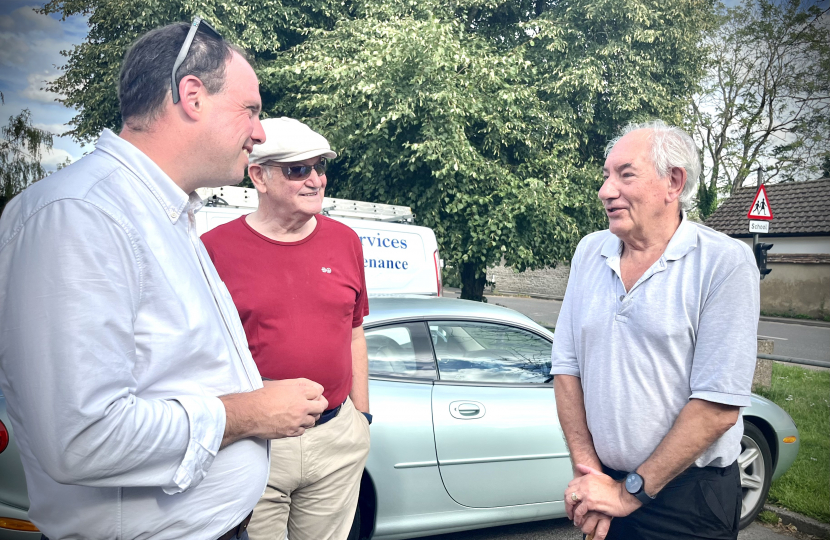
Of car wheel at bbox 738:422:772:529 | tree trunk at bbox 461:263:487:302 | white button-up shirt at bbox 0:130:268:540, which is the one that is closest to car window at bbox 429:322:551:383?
car wheel at bbox 738:422:772:529

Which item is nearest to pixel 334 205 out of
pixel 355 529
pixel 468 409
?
pixel 468 409

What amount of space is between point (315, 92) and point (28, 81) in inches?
225

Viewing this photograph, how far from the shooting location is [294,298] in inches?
86.0

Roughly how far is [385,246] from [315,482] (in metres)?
3.79

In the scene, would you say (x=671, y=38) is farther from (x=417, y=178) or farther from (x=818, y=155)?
(x=818, y=155)

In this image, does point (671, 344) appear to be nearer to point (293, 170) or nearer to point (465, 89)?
point (293, 170)

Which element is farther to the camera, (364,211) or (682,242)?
(364,211)

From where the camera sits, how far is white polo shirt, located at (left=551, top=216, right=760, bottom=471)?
1.61 metres

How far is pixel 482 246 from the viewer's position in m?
9.90

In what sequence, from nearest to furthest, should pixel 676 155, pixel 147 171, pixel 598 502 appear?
pixel 147 171
pixel 598 502
pixel 676 155

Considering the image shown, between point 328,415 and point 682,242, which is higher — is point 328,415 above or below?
below

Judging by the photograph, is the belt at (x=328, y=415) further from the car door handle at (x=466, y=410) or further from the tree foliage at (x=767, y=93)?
the tree foliage at (x=767, y=93)

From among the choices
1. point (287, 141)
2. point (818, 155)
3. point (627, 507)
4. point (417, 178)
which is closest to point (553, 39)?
point (417, 178)

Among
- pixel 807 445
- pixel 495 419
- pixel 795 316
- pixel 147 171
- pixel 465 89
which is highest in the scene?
pixel 465 89
